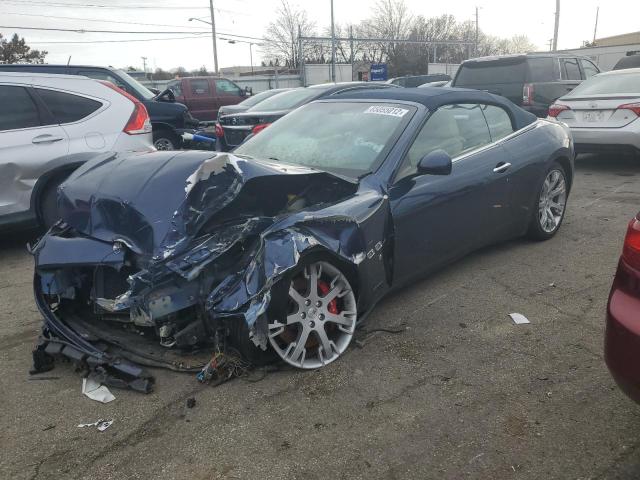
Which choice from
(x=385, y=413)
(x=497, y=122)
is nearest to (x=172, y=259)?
(x=385, y=413)

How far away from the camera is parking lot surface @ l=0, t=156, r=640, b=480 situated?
2410 mm

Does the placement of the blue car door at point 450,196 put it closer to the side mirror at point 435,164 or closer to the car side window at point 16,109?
the side mirror at point 435,164

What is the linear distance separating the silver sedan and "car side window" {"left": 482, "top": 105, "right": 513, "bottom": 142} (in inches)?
167

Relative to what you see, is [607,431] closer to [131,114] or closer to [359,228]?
[359,228]

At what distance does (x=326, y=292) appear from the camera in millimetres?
3244

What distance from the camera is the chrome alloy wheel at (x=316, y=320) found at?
3.07m

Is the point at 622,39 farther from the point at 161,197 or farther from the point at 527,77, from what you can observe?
the point at 161,197

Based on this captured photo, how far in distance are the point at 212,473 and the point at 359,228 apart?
1567 millimetres

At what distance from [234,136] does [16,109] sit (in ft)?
12.0

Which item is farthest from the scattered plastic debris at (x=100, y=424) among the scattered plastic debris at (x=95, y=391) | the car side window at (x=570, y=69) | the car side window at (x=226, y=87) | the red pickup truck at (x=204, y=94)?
the car side window at (x=226, y=87)

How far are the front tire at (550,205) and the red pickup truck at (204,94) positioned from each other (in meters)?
13.7

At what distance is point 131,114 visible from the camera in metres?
6.03

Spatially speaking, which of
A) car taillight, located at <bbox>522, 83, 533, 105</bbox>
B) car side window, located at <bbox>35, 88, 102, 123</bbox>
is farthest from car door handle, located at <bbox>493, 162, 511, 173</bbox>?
car taillight, located at <bbox>522, 83, 533, 105</bbox>

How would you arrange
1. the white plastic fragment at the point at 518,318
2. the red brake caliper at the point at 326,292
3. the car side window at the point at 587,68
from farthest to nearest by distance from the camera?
the car side window at the point at 587,68 → the white plastic fragment at the point at 518,318 → the red brake caliper at the point at 326,292
